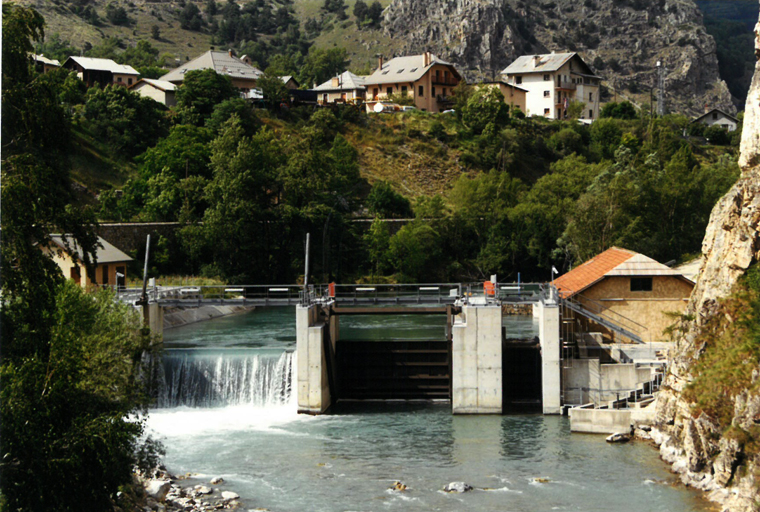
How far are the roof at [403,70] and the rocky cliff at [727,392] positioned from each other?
85512 millimetres

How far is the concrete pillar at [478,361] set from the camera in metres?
→ 41.2

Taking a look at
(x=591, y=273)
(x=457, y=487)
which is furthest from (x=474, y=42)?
(x=457, y=487)

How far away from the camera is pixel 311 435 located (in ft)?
127

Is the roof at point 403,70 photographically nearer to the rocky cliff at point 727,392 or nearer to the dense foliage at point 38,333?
the rocky cliff at point 727,392

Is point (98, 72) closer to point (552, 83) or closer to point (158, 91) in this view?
point (158, 91)

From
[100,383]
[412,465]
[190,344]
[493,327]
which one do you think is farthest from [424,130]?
[100,383]

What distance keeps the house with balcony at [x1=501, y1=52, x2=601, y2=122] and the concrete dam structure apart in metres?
88.8

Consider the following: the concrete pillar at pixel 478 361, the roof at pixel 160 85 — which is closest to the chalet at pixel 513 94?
the roof at pixel 160 85

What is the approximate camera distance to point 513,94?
420ft

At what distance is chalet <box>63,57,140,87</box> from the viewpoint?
111250mm

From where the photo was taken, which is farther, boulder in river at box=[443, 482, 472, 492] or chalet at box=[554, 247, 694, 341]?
chalet at box=[554, 247, 694, 341]

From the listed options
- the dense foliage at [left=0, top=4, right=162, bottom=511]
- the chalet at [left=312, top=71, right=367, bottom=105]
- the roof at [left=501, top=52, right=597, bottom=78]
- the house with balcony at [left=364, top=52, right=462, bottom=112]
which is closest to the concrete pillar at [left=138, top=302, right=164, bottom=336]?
the dense foliage at [left=0, top=4, right=162, bottom=511]

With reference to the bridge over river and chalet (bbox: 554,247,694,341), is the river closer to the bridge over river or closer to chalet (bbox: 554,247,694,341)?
the bridge over river

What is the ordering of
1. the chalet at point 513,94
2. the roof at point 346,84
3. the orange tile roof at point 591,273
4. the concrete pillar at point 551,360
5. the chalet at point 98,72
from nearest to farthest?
the concrete pillar at point 551,360 < the orange tile roof at point 591,273 < the chalet at point 98,72 < the roof at point 346,84 < the chalet at point 513,94
